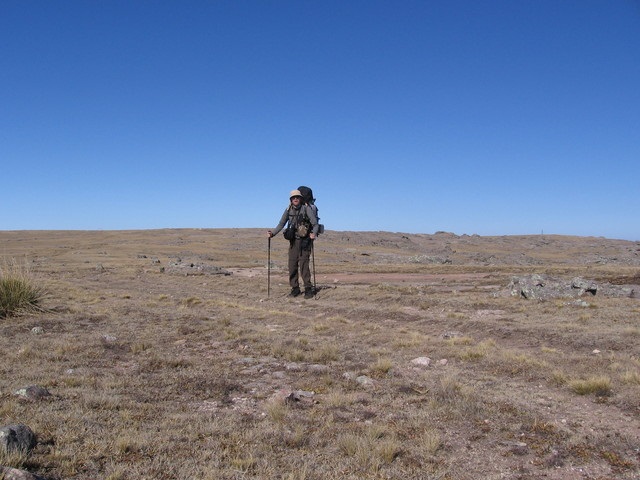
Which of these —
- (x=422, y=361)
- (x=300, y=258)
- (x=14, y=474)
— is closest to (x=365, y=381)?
(x=422, y=361)

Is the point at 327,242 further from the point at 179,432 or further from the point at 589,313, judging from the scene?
the point at 179,432

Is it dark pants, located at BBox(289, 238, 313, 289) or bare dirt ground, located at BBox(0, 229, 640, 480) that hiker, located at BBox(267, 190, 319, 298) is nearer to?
dark pants, located at BBox(289, 238, 313, 289)

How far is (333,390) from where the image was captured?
545 cm

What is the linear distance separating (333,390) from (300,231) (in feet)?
27.7

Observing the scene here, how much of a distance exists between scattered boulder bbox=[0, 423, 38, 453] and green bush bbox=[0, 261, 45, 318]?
24.6 ft

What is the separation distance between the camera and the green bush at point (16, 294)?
394 inches

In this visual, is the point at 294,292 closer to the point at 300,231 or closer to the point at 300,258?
the point at 300,258

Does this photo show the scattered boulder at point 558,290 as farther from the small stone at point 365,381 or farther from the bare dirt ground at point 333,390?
the small stone at point 365,381

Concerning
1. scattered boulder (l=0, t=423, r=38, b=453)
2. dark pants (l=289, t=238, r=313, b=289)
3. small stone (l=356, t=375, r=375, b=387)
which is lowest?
small stone (l=356, t=375, r=375, b=387)

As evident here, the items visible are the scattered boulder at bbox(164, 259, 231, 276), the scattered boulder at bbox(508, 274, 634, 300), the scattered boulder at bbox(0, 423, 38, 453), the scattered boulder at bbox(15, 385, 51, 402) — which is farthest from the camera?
the scattered boulder at bbox(164, 259, 231, 276)

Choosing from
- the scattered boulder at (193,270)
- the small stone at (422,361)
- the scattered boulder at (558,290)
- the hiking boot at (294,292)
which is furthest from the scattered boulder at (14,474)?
the scattered boulder at (193,270)

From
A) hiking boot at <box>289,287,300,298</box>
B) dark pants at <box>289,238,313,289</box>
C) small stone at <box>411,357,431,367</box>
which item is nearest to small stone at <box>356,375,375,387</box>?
small stone at <box>411,357,431,367</box>

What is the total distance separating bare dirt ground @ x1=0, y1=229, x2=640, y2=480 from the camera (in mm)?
3670

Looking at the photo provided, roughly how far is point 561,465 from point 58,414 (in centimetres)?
405
